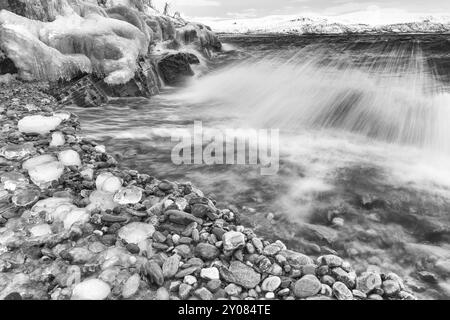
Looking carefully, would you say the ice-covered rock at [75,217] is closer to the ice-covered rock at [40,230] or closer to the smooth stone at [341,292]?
the ice-covered rock at [40,230]

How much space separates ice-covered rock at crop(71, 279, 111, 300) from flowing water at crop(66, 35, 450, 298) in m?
2.51

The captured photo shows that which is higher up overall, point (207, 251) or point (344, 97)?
point (344, 97)

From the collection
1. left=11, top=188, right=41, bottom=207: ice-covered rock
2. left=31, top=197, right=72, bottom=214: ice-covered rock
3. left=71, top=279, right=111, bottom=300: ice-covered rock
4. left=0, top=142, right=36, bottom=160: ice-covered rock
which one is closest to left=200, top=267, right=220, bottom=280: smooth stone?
left=71, top=279, right=111, bottom=300: ice-covered rock

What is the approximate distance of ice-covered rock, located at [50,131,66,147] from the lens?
614cm

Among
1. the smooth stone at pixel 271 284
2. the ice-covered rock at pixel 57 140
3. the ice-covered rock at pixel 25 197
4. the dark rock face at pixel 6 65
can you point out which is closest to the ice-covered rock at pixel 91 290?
the smooth stone at pixel 271 284

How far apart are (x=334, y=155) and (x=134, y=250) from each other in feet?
20.5

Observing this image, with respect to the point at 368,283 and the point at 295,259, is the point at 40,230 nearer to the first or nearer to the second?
the point at 295,259

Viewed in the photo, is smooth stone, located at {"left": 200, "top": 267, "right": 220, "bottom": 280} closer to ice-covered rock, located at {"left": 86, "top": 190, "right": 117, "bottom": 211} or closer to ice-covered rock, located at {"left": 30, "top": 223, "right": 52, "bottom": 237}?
ice-covered rock, located at {"left": 86, "top": 190, "right": 117, "bottom": 211}

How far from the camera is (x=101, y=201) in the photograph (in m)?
4.58

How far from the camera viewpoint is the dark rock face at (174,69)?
17.0 metres

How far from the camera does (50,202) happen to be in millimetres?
4371

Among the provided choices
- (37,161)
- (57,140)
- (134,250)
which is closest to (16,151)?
(37,161)

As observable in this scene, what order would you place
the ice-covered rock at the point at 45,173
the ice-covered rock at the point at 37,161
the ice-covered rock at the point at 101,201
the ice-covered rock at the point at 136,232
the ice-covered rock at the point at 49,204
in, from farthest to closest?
the ice-covered rock at the point at 37,161, the ice-covered rock at the point at 45,173, the ice-covered rock at the point at 101,201, the ice-covered rock at the point at 49,204, the ice-covered rock at the point at 136,232

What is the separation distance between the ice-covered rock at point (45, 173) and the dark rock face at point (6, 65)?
21.5 ft
